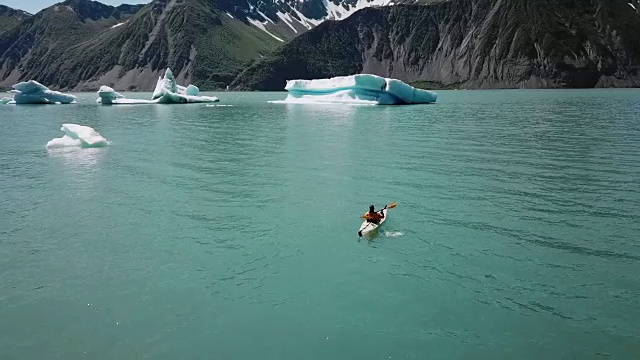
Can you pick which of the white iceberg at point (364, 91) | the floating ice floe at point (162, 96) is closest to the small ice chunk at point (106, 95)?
the floating ice floe at point (162, 96)

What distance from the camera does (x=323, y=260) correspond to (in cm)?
1198

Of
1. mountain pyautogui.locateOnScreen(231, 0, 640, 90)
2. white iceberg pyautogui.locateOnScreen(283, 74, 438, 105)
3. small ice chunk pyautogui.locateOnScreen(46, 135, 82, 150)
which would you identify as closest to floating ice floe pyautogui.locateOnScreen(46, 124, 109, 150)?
small ice chunk pyautogui.locateOnScreen(46, 135, 82, 150)

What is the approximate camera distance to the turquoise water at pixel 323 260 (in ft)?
28.0

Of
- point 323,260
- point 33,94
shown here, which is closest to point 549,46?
point 33,94

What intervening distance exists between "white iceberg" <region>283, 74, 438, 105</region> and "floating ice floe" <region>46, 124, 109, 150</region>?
43361 mm

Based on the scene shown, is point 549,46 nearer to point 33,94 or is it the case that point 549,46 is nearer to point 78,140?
point 33,94

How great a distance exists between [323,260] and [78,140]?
2497 cm

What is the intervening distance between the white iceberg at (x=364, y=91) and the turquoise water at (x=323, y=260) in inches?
1821

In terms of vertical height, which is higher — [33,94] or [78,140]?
[33,94]

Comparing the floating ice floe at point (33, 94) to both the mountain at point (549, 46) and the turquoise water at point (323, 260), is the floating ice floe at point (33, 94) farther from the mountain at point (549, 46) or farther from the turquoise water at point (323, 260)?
the mountain at point (549, 46)

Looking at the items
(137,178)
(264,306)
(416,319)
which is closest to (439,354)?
(416,319)

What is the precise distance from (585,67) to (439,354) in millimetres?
181541

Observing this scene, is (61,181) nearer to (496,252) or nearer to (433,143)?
(496,252)

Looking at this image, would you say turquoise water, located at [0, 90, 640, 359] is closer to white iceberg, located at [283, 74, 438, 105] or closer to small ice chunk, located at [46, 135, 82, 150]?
small ice chunk, located at [46, 135, 82, 150]
